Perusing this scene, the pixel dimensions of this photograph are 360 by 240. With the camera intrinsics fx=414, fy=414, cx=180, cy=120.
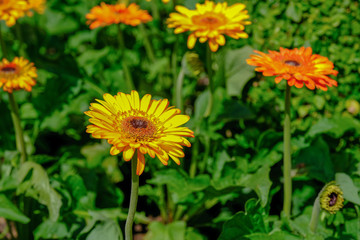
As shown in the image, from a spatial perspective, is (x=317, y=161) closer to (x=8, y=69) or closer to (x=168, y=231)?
(x=168, y=231)

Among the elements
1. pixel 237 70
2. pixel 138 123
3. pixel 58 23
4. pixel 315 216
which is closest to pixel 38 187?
pixel 138 123

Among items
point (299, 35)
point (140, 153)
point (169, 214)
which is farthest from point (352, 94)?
point (140, 153)

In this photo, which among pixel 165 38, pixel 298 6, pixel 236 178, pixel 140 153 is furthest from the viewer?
pixel 165 38

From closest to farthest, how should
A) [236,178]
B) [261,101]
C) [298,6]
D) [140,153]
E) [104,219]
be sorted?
[140,153] → [104,219] → [236,178] → [298,6] → [261,101]

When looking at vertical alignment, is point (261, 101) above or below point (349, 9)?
below

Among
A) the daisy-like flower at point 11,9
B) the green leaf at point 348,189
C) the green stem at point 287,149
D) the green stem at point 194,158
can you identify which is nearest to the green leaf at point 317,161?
the green leaf at point 348,189

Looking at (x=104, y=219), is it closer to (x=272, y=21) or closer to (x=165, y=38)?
(x=272, y=21)

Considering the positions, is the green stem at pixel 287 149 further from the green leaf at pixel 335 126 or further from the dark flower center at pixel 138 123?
the dark flower center at pixel 138 123
